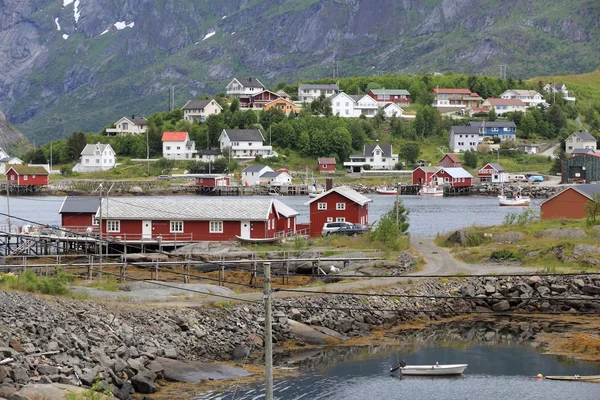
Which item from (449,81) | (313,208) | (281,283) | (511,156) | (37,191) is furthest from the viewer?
(449,81)

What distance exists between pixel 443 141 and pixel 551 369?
4291 inches

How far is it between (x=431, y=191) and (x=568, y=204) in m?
58.6

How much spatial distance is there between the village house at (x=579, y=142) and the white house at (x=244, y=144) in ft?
125

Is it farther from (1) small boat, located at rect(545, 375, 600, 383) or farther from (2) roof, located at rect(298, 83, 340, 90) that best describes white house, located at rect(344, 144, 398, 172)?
(1) small boat, located at rect(545, 375, 600, 383)

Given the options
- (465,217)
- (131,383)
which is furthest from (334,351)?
(465,217)

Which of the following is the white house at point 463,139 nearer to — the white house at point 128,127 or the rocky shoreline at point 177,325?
the white house at point 128,127

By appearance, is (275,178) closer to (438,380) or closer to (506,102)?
(506,102)

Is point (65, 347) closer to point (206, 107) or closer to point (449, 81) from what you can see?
point (206, 107)

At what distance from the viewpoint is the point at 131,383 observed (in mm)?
28766

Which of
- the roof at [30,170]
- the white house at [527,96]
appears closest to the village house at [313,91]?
the white house at [527,96]

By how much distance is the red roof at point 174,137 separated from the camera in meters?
132

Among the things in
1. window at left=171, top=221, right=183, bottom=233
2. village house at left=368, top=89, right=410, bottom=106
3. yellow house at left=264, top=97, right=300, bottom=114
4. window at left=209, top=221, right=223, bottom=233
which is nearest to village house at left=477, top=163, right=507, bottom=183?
village house at left=368, top=89, right=410, bottom=106

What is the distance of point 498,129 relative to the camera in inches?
5605

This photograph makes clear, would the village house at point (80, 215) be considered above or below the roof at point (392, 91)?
below
